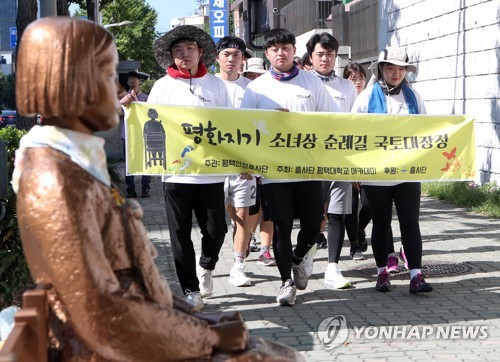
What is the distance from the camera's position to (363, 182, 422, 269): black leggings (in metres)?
7.61

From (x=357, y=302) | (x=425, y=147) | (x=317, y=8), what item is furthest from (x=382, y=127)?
(x=317, y=8)

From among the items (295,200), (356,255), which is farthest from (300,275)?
(356,255)

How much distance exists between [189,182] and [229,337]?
4.54m

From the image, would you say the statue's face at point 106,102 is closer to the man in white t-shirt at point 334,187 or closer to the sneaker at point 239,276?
the man in white t-shirt at point 334,187

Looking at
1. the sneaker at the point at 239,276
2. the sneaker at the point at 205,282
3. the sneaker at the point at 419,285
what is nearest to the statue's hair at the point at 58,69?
the sneaker at the point at 205,282

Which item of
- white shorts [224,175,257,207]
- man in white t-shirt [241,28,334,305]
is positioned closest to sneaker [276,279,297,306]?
man in white t-shirt [241,28,334,305]

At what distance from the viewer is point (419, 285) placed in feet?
24.8

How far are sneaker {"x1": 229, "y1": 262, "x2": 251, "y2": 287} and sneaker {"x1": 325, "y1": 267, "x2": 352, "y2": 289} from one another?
0.71 meters

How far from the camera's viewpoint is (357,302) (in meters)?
7.44

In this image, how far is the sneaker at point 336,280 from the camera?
7973 millimetres

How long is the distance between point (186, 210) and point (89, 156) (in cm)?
454

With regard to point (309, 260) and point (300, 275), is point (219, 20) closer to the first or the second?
point (309, 260)

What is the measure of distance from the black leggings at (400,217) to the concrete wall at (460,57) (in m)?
5.12

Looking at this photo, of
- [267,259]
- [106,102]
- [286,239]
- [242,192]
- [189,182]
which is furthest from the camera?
[267,259]
